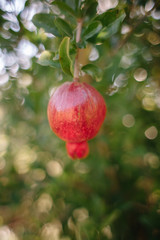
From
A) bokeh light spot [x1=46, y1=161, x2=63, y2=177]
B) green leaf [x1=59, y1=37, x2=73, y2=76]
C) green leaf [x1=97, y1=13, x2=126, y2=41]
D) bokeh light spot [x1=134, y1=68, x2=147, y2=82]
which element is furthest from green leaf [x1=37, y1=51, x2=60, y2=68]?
bokeh light spot [x1=46, y1=161, x2=63, y2=177]

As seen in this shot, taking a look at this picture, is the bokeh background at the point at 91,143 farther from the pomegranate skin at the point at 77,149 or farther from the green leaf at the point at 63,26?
the pomegranate skin at the point at 77,149

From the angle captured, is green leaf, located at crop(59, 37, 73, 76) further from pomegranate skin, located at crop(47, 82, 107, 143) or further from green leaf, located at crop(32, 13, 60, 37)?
green leaf, located at crop(32, 13, 60, 37)

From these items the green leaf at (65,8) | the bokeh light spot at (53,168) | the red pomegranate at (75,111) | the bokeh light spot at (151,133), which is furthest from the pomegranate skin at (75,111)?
the bokeh light spot at (53,168)

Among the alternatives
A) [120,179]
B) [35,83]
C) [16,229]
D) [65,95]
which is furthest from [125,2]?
[16,229]

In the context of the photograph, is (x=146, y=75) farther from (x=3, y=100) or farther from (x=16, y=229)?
(x=16, y=229)

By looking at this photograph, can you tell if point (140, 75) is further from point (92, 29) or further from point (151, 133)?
point (92, 29)

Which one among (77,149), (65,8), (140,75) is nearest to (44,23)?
(65,8)
